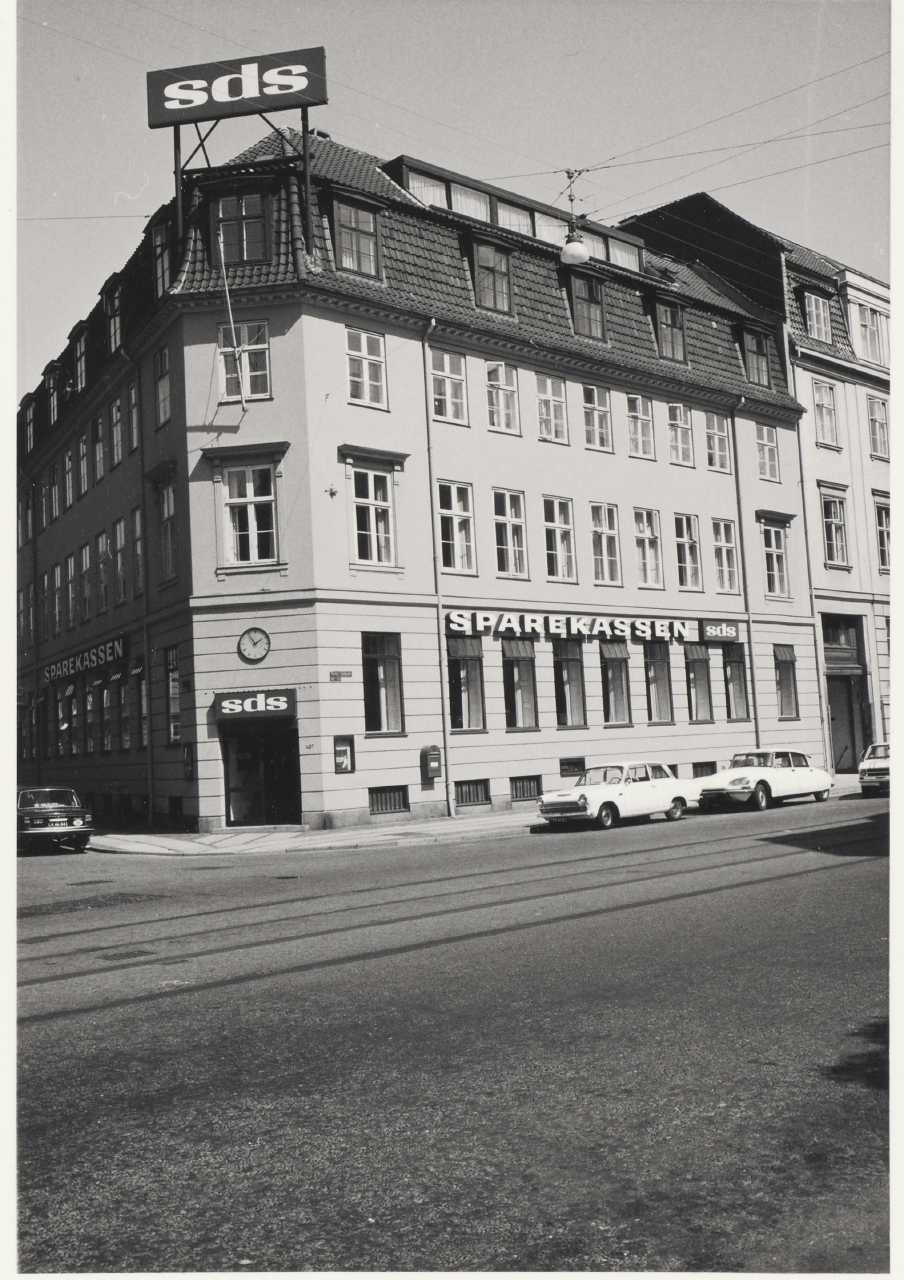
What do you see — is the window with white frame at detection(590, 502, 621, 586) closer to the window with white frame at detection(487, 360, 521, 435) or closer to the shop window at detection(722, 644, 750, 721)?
the window with white frame at detection(487, 360, 521, 435)

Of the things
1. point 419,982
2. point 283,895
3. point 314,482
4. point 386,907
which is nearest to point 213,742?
point 314,482

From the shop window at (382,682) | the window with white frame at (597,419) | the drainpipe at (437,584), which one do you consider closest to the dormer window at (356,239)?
the drainpipe at (437,584)

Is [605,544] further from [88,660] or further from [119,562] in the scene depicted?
[88,660]

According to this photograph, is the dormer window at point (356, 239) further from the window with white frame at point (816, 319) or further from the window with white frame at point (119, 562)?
the window with white frame at point (816, 319)

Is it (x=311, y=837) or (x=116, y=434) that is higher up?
(x=116, y=434)

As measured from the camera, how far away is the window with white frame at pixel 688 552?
120 feet

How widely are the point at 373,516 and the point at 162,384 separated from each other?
632 cm

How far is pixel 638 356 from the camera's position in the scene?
1417 inches

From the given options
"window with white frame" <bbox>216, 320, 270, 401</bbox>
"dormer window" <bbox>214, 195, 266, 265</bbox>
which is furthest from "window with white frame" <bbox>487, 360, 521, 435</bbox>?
"dormer window" <bbox>214, 195, 266, 265</bbox>

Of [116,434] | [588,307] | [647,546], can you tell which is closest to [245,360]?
[116,434]

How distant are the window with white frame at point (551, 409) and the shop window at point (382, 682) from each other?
8.13 meters

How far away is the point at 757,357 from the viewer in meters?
39.7

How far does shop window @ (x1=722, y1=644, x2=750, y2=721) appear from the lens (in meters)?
37.3
